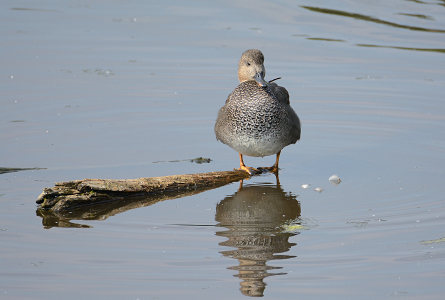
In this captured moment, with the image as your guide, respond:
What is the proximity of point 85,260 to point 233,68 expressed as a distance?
628 cm

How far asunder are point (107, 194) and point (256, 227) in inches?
55.1

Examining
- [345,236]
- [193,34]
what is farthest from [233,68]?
[345,236]

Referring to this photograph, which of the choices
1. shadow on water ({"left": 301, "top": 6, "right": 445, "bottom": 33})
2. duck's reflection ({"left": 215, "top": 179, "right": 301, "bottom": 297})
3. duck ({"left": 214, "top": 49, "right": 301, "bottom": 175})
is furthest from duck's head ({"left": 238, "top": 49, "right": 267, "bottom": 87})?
shadow on water ({"left": 301, "top": 6, "right": 445, "bottom": 33})

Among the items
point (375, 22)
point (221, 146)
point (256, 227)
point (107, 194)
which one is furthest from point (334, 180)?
point (375, 22)

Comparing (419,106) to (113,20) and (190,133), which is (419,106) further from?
(113,20)

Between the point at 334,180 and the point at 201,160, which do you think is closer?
the point at 334,180

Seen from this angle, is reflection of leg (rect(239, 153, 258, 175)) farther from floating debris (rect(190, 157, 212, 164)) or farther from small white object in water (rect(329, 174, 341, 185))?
small white object in water (rect(329, 174, 341, 185))

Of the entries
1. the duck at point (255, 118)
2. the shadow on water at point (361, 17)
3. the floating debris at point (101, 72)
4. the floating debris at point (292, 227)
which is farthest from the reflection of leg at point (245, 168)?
the shadow on water at point (361, 17)

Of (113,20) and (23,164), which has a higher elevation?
(113,20)

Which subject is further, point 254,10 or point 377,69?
point 254,10

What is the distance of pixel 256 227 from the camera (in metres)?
6.83

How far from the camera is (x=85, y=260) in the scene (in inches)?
237

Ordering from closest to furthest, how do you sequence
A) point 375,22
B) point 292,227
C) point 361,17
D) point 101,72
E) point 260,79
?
point 292,227, point 260,79, point 101,72, point 375,22, point 361,17

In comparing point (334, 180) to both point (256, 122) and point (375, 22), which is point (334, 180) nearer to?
point (256, 122)
